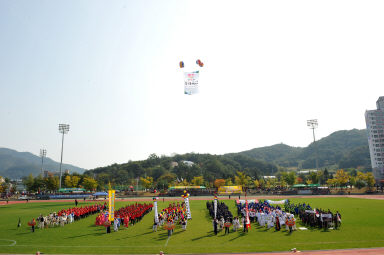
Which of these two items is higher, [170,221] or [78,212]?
[170,221]

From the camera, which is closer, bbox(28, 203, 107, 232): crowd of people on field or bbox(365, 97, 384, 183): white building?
bbox(28, 203, 107, 232): crowd of people on field

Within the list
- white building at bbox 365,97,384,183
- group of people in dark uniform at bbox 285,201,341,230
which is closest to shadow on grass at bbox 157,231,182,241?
group of people in dark uniform at bbox 285,201,341,230

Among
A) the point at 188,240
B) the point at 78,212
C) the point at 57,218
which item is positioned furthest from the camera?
the point at 78,212

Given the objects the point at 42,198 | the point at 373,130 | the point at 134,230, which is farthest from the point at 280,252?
the point at 373,130

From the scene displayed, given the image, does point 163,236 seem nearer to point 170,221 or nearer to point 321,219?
point 170,221

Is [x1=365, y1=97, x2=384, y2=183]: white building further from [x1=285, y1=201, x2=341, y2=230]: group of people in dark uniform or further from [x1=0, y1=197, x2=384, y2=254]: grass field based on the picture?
[x1=285, y1=201, x2=341, y2=230]: group of people in dark uniform

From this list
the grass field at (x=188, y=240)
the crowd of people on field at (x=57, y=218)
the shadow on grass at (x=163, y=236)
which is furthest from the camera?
the crowd of people on field at (x=57, y=218)

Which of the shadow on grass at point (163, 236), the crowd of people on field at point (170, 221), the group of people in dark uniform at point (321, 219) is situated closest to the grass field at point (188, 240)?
the shadow on grass at point (163, 236)

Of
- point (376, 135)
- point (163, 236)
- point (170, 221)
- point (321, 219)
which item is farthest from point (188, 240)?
point (376, 135)

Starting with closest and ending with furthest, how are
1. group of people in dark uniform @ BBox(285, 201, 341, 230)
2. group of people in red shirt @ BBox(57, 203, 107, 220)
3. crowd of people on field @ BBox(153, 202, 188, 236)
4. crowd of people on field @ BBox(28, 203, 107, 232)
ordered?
crowd of people on field @ BBox(153, 202, 188, 236) < group of people in dark uniform @ BBox(285, 201, 341, 230) < crowd of people on field @ BBox(28, 203, 107, 232) < group of people in red shirt @ BBox(57, 203, 107, 220)

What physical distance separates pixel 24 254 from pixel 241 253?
40.6 feet

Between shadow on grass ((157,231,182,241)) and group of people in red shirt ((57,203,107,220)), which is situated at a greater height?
group of people in red shirt ((57,203,107,220))

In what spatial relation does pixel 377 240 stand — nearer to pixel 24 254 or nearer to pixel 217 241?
pixel 217 241

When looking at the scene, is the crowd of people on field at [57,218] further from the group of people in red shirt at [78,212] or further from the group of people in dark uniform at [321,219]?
the group of people in dark uniform at [321,219]
